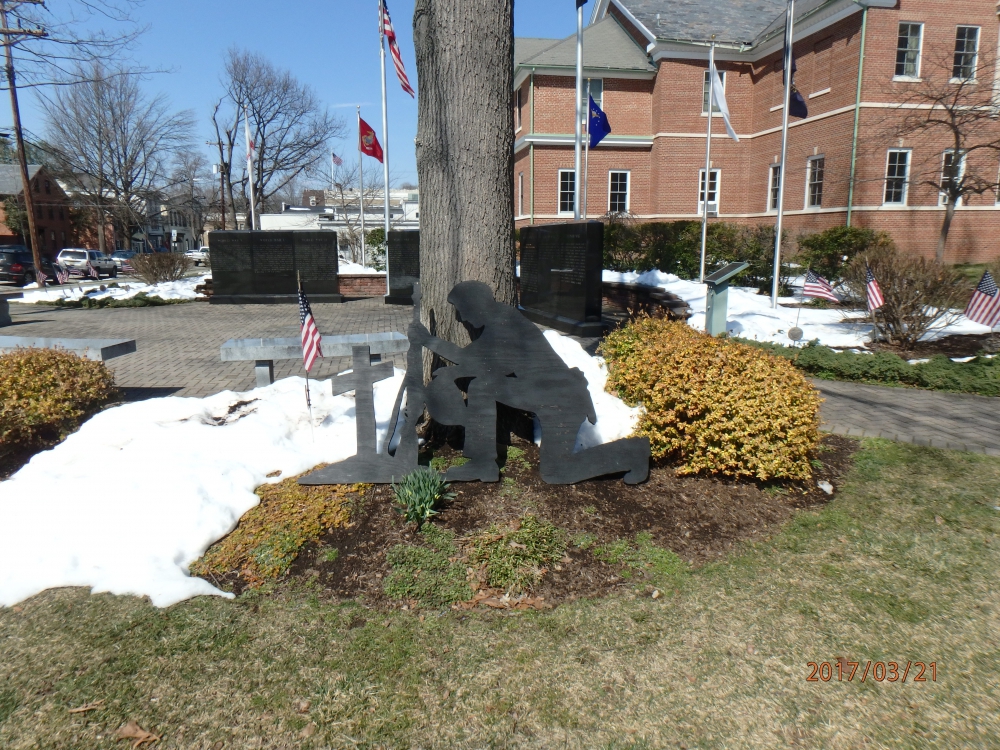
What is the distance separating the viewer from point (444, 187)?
521cm

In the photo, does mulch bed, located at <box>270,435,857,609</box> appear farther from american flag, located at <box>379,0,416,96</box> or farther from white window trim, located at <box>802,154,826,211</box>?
white window trim, located at <box>802,154,826,211</box>

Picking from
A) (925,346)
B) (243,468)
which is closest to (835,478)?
(243,468)

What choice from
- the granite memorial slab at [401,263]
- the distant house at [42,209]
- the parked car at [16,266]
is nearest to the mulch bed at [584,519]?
the granite memorial slab at [401,263]

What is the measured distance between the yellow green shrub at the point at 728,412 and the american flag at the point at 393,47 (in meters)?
15.1

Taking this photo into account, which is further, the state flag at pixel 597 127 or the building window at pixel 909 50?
the building window at pixel 909 50

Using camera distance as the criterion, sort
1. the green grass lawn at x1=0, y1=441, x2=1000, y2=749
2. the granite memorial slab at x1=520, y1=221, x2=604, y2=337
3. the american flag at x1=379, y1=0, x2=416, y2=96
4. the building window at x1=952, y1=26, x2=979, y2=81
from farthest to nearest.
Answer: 1. the building window at x1=952, y1=26, x2=979, y2=81
2. the american flag at x1=379, y1=0, x2=416, y2=96
3. the granite memorial slab at x1=520, y1=221, x2=604, y2=337
4. the green grass lawn at x1=0, y1=441, x2=1000, y2=749

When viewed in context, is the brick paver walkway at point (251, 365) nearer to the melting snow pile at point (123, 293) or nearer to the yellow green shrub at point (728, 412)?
the melting snow pile at point (123, 293)

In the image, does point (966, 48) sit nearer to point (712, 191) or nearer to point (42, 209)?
point (712, 191)

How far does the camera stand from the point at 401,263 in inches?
746

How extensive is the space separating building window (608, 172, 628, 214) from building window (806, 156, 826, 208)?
784cm

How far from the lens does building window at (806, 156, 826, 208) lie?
25391 millimetres

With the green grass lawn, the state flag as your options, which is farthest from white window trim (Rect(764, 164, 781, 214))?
the green grass lawn

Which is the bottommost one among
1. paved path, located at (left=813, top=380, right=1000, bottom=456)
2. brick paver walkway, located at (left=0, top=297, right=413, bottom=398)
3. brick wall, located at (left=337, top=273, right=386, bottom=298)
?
paved path, located at (left=813, top=380, right=1000, bottom=456)

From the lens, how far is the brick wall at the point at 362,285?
69.1ft
